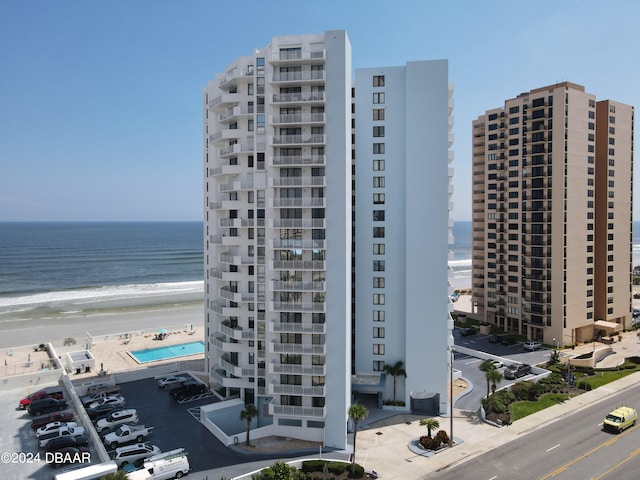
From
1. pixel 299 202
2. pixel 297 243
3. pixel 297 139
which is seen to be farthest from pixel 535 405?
pixel 297 139

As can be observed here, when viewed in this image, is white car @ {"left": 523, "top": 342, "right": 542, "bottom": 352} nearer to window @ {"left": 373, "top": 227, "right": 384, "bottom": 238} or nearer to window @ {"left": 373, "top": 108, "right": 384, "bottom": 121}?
window @ {"left": 373, "top": 227, "right": 384, "bottom": 238}

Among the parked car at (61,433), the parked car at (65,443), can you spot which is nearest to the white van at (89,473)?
the parked car at (65,443)

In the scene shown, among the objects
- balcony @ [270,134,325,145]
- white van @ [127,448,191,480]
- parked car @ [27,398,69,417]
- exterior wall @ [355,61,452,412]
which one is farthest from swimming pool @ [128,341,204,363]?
balcony @ [270,134,325,145]

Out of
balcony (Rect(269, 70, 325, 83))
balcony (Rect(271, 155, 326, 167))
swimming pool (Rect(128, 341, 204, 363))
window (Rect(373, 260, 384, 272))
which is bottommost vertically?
swimming pool (Rect(128, 341, 204, 363))

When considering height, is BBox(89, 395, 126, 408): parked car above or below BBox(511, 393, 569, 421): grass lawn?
above

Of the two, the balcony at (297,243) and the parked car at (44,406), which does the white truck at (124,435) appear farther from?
the balcony at (297,243)

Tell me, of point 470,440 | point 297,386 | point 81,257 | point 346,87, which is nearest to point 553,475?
point 470,440

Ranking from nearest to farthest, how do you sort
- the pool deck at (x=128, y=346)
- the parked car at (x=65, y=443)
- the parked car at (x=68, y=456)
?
the parked car at (x=68, y=456), the parked car at (x=65, y=443), the pool deck at (x=128, y=346)

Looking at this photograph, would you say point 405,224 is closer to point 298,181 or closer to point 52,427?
point 298,181
